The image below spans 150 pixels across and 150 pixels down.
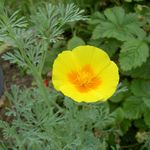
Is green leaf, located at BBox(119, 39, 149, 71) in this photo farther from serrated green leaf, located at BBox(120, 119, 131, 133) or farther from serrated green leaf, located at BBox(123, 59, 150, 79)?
serrated green leaf, located at BBox(120, 119, 131, 133)

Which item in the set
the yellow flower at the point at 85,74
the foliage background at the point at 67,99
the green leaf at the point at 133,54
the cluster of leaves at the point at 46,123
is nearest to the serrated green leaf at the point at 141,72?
the foliage background at the point at 67,99

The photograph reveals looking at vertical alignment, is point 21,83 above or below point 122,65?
below

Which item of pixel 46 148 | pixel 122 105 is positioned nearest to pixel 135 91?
pixel 122 105

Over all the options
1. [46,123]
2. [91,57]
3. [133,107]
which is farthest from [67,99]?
[133,107]

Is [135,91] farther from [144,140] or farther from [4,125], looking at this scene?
[4,125]

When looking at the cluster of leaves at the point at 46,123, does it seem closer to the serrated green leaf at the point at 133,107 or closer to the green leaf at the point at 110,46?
the serrated green leaf at the point at 133,107

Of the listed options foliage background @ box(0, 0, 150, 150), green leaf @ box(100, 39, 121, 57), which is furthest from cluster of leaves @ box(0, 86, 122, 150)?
green leaf @ box(100, 39, 121, 57)
